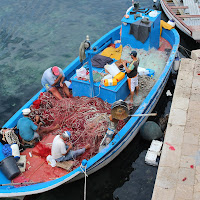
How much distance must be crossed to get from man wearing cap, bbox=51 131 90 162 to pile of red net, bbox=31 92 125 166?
0.27 metres

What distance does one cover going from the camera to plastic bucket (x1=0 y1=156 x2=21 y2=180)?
6754 millimetres

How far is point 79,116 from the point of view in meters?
8.12

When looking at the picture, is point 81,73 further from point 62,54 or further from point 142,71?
point 62,54

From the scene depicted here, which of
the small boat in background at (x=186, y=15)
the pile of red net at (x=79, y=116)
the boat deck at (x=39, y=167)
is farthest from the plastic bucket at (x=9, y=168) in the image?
the small boat in background at (x=186, y=15)

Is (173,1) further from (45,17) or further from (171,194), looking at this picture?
(171,194)

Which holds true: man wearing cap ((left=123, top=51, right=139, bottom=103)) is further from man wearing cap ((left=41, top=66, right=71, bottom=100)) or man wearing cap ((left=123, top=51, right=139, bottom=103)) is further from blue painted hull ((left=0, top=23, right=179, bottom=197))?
man wearing cap ((left=41, top=66, right=71, bottom=100))

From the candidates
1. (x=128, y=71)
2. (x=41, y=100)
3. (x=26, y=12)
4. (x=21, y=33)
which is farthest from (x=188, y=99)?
(x=26, y=12)

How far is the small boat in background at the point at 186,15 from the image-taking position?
13.8 m

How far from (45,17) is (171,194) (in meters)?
14.6

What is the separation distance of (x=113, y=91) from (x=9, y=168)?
365 centimetres

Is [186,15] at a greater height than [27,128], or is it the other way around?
[186,15]

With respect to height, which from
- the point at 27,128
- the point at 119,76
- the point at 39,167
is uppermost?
the point at 119,76

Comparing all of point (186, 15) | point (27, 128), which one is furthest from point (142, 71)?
point (186, 15)

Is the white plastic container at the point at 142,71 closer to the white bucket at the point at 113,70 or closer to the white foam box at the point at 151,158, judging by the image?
the white bucket at the point at 113,70
